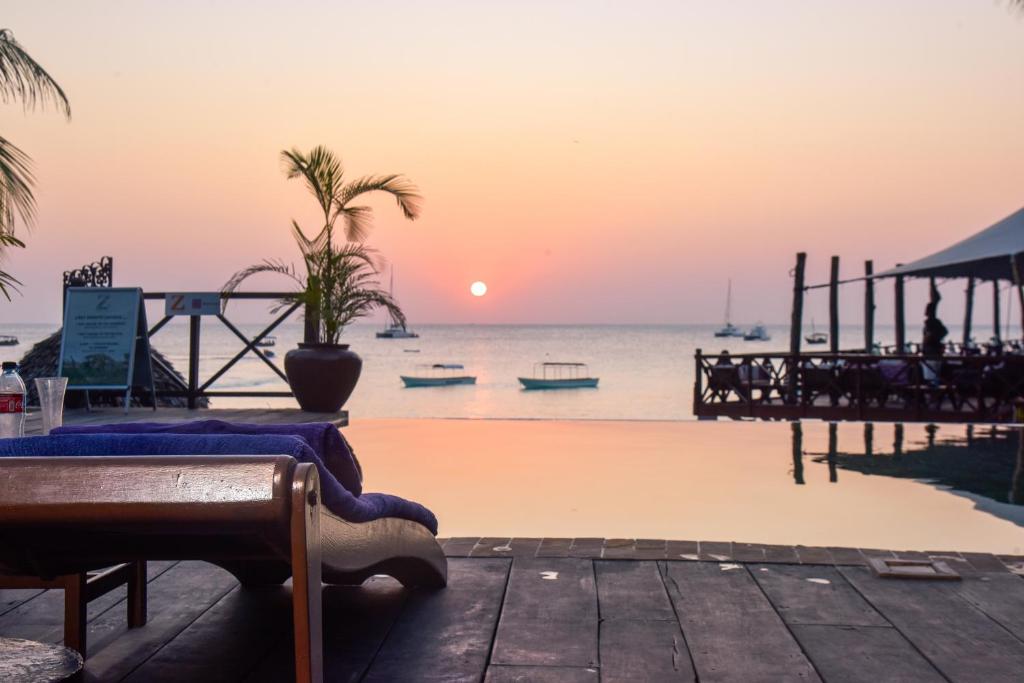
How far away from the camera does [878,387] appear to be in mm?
10938

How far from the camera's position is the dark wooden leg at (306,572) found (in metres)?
1.35

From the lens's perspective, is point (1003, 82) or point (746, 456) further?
point (1003, 82)

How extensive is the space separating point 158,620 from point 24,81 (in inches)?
193

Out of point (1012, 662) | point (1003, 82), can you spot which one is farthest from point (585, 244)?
point (1012, 662)

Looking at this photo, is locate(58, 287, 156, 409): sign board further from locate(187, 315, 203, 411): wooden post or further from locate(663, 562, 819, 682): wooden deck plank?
locate(663, 562, 819, 682): wooden deck plank

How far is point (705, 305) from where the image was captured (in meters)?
34.7

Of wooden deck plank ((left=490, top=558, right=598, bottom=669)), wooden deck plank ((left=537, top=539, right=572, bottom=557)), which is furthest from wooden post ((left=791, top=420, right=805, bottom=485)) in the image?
wooden deck plank ((left=490, top=558, right=598, bottom=669))

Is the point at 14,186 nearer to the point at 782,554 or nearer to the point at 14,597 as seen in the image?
the point at 14,597

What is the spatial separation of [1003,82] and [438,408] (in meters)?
21.5

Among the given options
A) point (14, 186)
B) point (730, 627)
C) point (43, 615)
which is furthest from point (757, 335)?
point (43, 615)

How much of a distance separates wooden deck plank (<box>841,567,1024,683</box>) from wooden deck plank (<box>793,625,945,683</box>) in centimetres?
4

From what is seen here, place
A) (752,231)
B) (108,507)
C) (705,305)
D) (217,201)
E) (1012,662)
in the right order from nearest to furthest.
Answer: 1. (108,507)
2. (1012,662)
3. (217,201)
4. (752,231)
5. (705,305)

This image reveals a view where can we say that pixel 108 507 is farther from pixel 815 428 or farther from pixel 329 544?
pixel 815 428

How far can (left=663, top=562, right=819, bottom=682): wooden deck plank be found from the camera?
1980 millimetres
